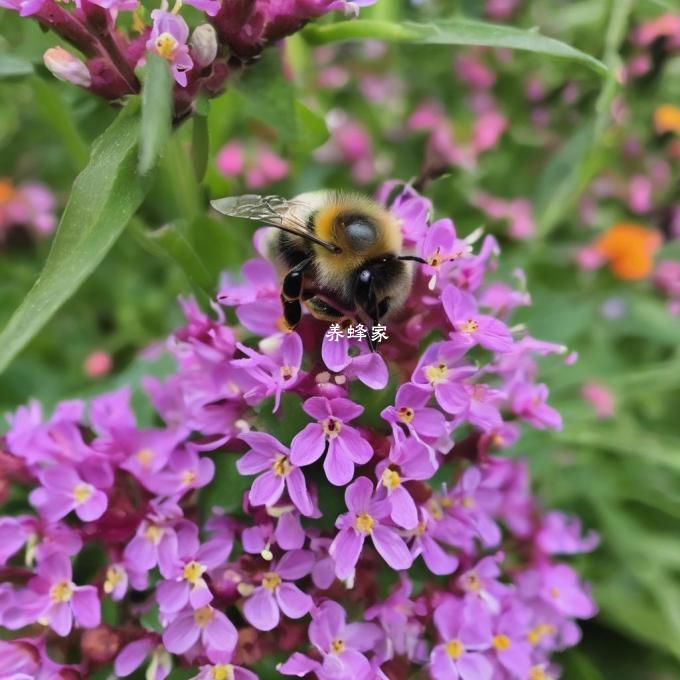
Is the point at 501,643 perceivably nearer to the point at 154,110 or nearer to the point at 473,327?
the point at 473,327

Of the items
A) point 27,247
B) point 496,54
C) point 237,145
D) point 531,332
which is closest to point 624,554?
point 531,332

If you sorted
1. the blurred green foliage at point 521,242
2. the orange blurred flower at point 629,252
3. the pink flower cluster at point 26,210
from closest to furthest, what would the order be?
the blurred green foliage at point 521,242
the orange blurred flower at point 629,252
the pink flower cluster at point 26,210

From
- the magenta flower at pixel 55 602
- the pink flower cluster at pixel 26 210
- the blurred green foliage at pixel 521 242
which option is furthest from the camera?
the pink flower cluster at pixel 26 210

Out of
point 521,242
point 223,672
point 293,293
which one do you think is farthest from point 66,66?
point 521,242

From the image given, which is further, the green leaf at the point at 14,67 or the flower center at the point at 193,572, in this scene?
the green leaf at the point at 14,67

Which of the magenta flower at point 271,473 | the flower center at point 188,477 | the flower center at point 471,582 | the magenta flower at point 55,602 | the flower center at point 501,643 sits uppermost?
the magenta flower at point 271,473

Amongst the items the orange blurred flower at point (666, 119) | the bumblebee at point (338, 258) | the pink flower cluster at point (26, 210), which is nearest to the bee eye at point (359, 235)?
the bumblebee at point (338, 258)

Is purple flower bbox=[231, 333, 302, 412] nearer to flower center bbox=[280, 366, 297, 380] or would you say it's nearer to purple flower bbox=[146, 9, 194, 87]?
flower center bbox=[280, 366, 297, 380]

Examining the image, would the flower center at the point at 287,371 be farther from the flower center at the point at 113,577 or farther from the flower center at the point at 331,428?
the flower center at the point at 113,577
